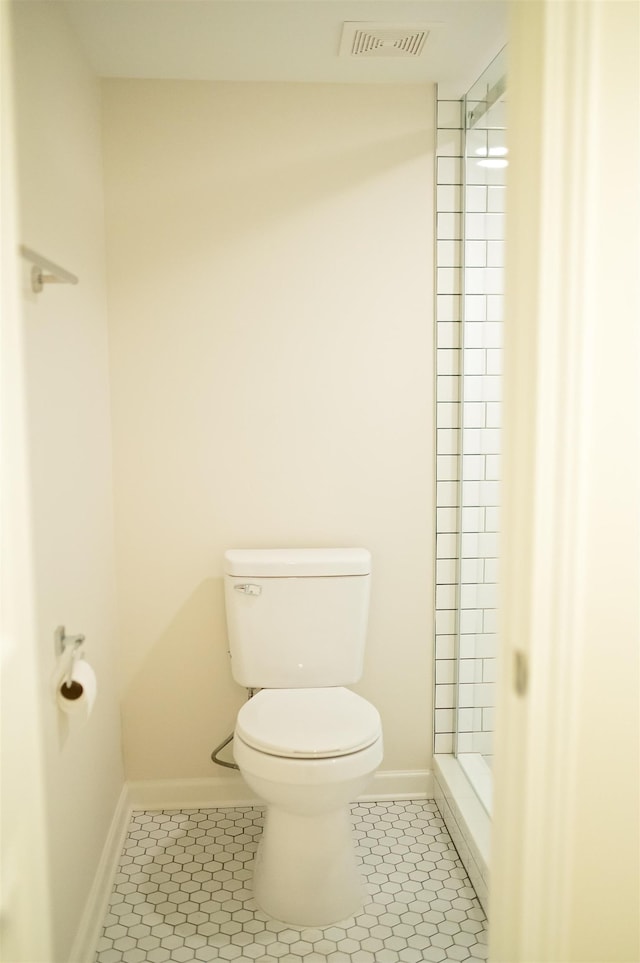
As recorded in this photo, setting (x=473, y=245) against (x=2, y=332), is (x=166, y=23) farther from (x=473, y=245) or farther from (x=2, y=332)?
(x=2, y=332)

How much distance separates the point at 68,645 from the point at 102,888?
0.76 meters

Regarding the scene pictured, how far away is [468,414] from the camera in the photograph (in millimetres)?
2332

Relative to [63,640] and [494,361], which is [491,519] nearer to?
[494,361]

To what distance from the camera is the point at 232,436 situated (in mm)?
2326

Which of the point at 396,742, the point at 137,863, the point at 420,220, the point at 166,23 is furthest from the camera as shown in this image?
the point at 396,742

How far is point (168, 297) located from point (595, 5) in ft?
5.02

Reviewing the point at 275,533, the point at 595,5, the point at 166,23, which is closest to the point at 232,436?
the point at 275,533

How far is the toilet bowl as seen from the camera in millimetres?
1812

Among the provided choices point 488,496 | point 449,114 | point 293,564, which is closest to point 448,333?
point 488,496

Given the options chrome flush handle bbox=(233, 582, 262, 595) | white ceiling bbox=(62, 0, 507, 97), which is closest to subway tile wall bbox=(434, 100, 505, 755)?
white ceiling bbox=(62, 0, 507, 97)

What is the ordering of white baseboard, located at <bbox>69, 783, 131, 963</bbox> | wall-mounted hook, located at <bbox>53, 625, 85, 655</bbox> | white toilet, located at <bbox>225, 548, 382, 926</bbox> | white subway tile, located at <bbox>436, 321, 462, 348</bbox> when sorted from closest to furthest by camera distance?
1. wall-mounted hook, located at <bbox>53, 625, 85, 655</bbox>
2. white baseboard, located at <bbox>69, 783, 131, 963</bbox>
3. white toilet, located at <bbox>225, 548, 382, 926</bbox>
4. white subway tile, located at <bbox>436, 321, 462, 348</bbox>

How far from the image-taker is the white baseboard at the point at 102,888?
5.68 feet

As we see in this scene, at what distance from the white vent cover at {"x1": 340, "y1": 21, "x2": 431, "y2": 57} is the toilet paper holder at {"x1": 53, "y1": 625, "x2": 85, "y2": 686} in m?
1.59

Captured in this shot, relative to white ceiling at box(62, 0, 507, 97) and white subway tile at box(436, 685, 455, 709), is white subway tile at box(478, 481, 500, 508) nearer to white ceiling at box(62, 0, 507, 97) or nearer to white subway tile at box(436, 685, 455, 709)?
white subway tile at box(436, 685, 455, 709)
